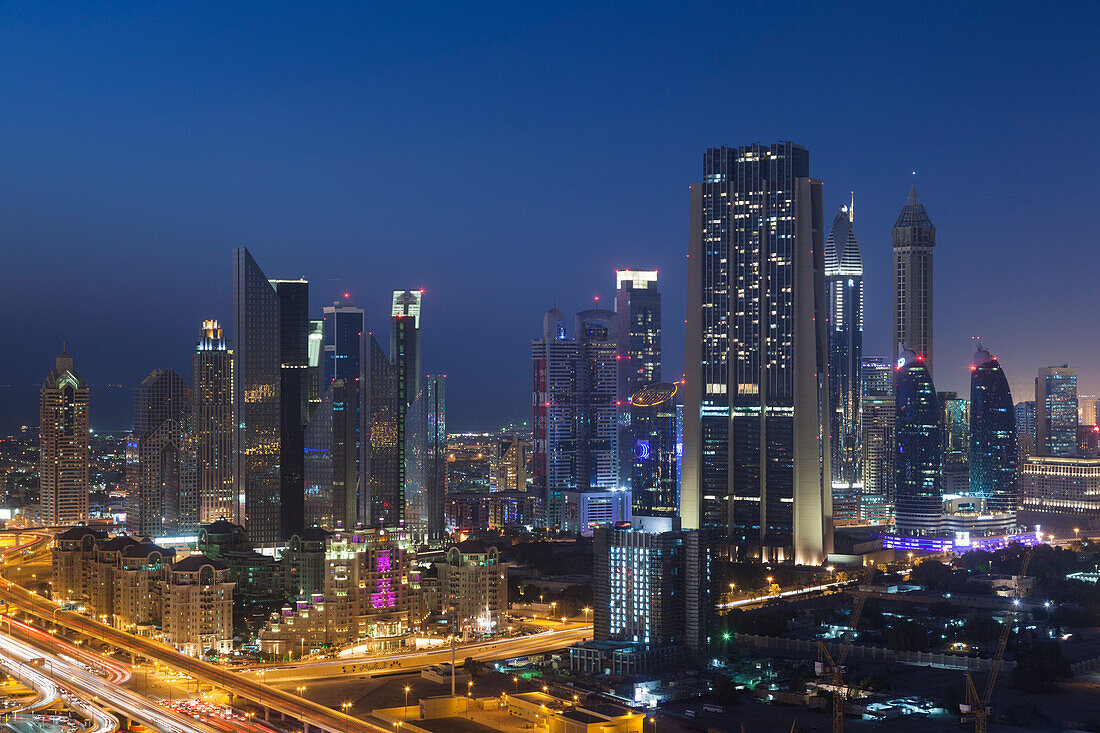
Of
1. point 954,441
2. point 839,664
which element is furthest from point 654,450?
point 839,664

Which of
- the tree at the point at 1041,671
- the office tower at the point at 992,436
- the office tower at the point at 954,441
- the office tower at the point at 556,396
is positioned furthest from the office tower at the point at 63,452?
the tree at the point at 1041,671

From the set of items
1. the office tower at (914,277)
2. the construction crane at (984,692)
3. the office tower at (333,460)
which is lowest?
the construction crane at (984,692)

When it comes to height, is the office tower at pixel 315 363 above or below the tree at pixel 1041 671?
above

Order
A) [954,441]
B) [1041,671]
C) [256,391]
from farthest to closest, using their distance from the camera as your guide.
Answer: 1. [954,441]
2. [256,391]
3. [1041,671]

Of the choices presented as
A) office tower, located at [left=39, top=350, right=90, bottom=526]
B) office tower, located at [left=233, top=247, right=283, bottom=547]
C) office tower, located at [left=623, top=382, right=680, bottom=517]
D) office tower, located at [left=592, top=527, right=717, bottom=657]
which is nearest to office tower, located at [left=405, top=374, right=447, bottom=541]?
office tower, located at [left=233, top=247, right=283, bottom=547]

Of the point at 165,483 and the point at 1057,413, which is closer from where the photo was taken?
the point at 165,483

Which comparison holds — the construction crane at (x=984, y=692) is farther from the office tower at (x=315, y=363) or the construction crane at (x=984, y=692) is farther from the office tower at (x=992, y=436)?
the office tower at (x=315, y=363)

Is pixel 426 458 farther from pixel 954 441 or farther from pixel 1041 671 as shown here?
pixel 1041 671
